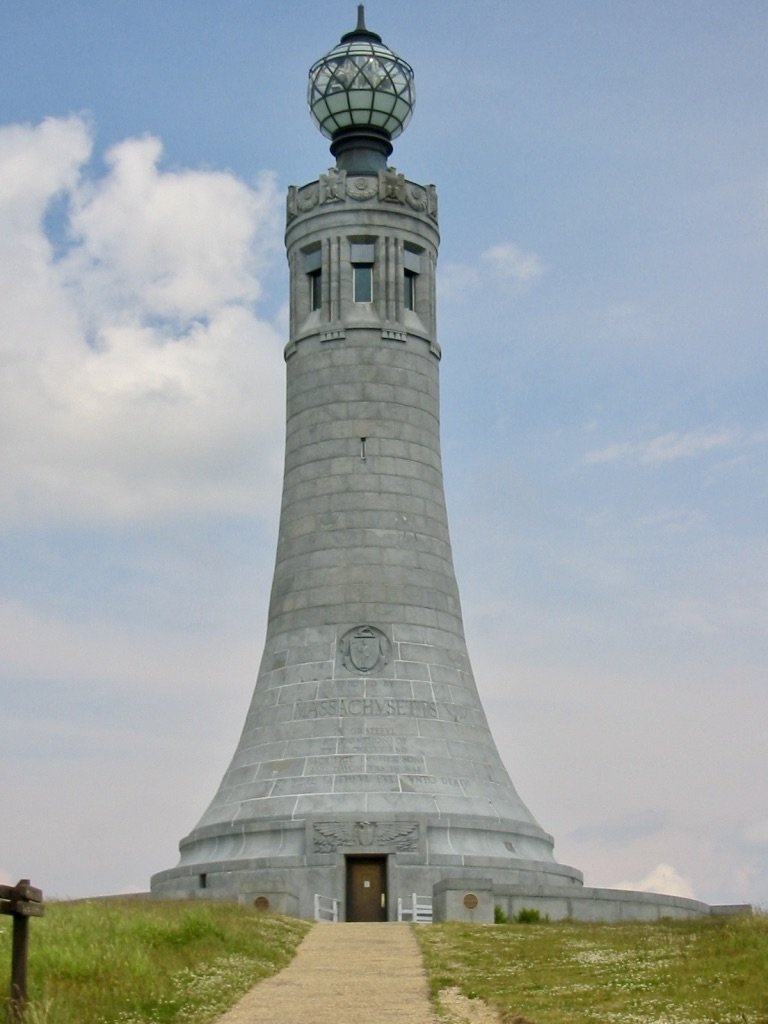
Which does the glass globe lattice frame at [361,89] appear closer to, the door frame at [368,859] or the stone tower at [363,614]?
the stone tower at [363,614]

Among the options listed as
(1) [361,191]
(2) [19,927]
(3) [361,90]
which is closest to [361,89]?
(3) [361,90]

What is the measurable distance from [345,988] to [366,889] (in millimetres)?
18396

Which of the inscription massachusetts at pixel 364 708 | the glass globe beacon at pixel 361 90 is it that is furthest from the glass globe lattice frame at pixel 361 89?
the inscription massachusetts at pixel 364 708

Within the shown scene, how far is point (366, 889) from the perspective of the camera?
4094cm

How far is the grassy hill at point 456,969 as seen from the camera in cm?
1911

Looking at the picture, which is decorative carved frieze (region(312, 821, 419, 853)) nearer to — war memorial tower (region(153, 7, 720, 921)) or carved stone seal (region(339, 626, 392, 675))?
war memorial tower (region(153, 7, 720, 921))

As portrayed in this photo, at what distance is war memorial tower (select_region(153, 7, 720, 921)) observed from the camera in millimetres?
41281

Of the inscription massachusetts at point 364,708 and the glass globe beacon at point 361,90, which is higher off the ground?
the glass globe beacon at point 361,90

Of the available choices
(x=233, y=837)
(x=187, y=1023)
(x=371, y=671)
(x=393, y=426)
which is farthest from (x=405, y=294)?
(x=187, y=1023)

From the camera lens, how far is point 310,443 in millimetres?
46906

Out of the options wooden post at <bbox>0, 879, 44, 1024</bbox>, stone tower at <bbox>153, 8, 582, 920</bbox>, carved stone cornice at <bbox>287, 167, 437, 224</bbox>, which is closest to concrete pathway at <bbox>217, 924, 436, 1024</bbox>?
wooden post at <bbox>0, 879, 44, 1024</bbox>

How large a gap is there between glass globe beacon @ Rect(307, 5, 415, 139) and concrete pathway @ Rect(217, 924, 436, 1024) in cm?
2697

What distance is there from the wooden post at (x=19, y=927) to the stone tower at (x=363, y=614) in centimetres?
2191

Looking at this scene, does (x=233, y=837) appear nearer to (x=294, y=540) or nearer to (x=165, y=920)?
(x=294, y=540)
